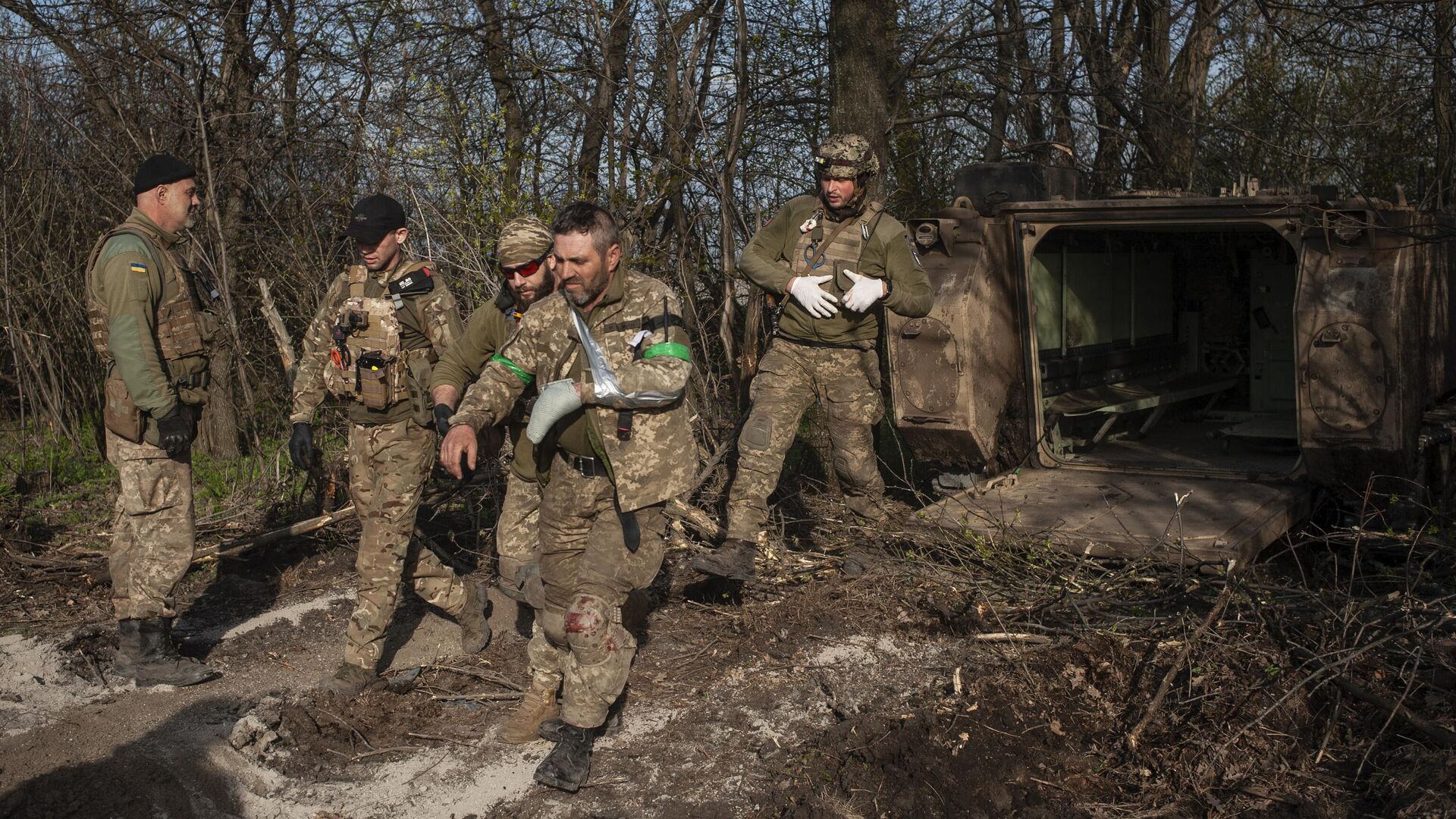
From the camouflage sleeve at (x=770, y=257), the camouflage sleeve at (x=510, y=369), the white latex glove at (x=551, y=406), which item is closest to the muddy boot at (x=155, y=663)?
the camouflage sleeve at (x=510, y=369)

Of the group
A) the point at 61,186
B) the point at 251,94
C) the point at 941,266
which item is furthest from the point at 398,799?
the point at 61,186

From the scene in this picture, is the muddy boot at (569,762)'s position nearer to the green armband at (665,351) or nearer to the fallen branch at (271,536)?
the green armband at (665,351)

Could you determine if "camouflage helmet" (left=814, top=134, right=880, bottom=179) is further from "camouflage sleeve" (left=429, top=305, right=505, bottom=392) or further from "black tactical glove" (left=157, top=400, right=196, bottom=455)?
"black tactical glove" (left=157, top=400, right=196, bottom=455)

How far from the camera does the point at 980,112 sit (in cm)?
1088

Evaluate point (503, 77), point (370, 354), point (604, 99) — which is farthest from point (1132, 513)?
point (503, 77)

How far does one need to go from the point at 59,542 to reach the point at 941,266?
522cm

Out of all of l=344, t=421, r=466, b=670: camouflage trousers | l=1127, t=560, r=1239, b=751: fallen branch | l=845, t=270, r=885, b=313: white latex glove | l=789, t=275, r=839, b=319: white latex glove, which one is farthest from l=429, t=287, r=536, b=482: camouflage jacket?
l=1127, t=560, r=1239, b=751: fallen branch

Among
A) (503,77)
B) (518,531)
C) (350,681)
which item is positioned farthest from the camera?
(503,77)

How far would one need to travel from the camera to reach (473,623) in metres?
5.39

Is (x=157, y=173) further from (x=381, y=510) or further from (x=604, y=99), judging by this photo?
(x=604, y=99)

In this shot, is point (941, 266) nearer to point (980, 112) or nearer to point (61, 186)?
point (980, 112)

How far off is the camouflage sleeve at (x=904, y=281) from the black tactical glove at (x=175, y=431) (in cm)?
309

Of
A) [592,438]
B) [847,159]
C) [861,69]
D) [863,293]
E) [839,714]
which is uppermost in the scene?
[861,69]

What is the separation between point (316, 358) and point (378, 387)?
0.35 meters
